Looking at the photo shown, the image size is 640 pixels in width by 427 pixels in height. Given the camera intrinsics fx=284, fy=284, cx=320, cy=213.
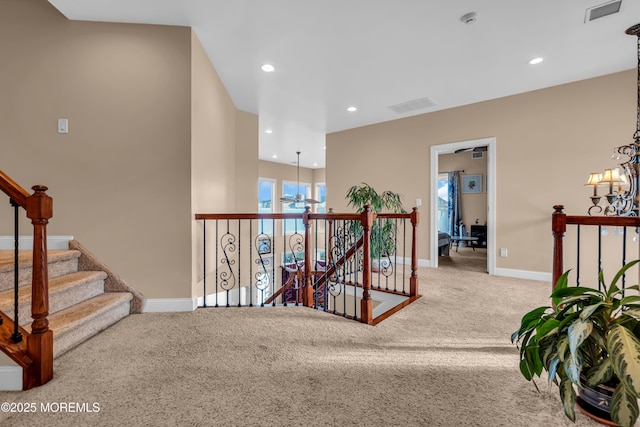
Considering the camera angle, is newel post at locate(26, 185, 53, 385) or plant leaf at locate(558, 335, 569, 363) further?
newel post at locate(26, 185, 53, 385)

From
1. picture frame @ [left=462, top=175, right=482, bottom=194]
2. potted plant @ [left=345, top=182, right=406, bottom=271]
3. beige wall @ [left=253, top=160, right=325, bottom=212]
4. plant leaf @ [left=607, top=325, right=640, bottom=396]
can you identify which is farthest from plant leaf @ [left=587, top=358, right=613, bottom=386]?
beige wall @ [left=253, top=160, right=325, bottom=212]

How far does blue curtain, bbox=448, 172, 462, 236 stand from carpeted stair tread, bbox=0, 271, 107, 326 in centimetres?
822

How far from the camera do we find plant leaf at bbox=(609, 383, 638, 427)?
1033mm

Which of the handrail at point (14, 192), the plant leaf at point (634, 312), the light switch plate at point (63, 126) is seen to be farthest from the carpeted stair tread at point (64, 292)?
the plant leaf at point (634, 312)

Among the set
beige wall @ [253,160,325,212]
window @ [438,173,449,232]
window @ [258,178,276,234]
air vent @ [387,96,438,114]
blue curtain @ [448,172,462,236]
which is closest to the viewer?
air vent @ [387,96,438,114]

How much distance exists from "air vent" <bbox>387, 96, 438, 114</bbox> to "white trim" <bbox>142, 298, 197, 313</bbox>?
13.3 ft

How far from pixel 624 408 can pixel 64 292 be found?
10.9 feet

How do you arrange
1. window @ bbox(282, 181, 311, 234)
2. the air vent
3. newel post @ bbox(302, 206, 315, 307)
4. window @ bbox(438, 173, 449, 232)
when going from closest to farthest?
newel post @ bbox(302, 206, 315, 307), the air vent, window @ bbox(438, 173, 449, 232), window @ bbox(282, 181, 311, 234)

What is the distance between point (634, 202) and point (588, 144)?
3.67 ft

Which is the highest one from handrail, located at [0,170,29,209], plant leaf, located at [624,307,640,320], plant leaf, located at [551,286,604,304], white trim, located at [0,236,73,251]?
handrail, located at [0,170,29,209]

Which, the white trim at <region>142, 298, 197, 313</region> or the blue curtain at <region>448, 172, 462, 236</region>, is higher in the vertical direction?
the blue curtain at <region>448, 172, 462, 236</region>

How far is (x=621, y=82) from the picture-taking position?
3.46 meters

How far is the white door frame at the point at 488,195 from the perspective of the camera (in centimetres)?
430

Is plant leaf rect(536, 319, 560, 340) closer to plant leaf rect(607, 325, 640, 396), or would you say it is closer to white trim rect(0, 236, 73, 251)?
plant leaf rect(607, 325, 640, 396)
